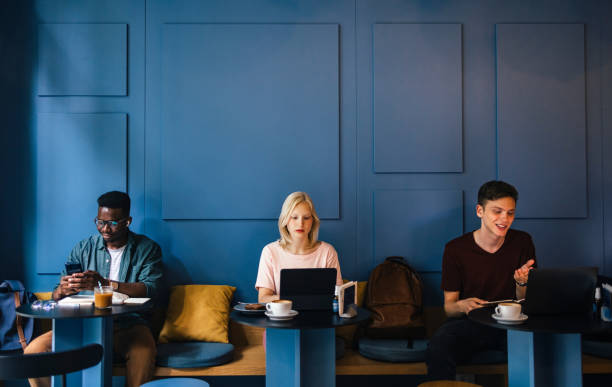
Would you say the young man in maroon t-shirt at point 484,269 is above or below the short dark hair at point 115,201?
below

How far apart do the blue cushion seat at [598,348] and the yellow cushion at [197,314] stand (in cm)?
266

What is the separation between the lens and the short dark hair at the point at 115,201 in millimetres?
3537

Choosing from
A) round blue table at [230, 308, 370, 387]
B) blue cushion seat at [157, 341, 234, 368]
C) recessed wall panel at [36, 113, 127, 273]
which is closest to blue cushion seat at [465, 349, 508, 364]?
round blue table at [230, 308, 370, 387]

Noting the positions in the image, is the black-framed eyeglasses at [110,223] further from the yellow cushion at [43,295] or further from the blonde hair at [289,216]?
the blonde hair at [289,216]

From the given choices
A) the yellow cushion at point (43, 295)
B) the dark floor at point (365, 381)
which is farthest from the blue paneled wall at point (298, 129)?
the dark floor at point (365, 381)

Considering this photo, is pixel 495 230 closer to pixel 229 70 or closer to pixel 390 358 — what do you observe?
pixel 390 358

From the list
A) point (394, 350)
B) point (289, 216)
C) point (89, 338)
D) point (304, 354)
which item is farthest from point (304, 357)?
point (89, 338)

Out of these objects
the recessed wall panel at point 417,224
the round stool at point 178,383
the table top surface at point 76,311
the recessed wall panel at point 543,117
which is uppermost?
the recessed wall panel at point 543,117

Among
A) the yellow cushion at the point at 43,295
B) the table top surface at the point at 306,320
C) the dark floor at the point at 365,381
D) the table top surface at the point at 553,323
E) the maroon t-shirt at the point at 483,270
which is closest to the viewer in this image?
the table top surface at the point at 553,323

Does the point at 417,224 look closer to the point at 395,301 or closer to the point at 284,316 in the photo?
the point at 395,301

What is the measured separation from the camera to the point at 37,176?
13.1 ft

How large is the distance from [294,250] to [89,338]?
1.48 meters

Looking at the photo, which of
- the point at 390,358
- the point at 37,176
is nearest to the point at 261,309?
the point at 390,358

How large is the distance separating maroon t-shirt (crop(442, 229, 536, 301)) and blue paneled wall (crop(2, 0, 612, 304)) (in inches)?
22.8
